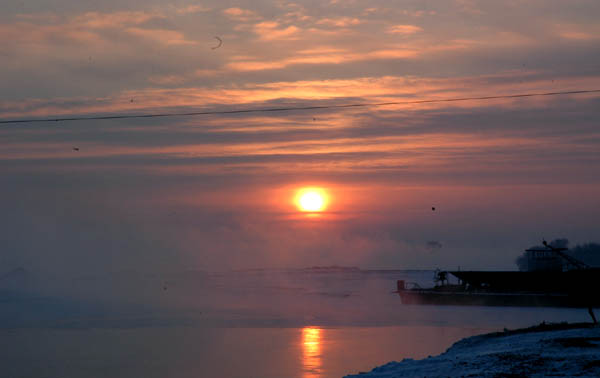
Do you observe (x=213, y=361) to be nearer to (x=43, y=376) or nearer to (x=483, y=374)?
(x=43, y=376)

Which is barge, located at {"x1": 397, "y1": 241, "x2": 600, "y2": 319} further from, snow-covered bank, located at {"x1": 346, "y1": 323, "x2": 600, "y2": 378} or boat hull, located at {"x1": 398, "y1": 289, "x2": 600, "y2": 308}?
snow-covered bank, located at {"x1": 346, "y1": 323, "x2": 600, "y2": 378}

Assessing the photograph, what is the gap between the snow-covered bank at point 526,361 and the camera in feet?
73.5

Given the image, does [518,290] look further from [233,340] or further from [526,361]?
[526,361]

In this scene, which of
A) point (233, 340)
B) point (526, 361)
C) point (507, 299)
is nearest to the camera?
point (526, 361)

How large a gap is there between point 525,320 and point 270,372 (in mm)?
45466

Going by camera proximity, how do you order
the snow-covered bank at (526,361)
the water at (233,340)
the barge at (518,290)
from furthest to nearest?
1. the barge at (518,290)
2. the water at (233,340)
3. the snow-covered bank at (526,361)

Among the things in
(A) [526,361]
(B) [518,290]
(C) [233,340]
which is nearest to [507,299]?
(B) [518,290]

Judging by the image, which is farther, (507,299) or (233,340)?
(507,299)

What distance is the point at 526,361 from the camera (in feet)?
79.7

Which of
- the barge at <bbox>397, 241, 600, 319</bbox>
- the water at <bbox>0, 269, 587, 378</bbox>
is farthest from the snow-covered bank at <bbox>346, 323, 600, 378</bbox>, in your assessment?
the barge at <bbox>397, 241, 600, 319</bbox>

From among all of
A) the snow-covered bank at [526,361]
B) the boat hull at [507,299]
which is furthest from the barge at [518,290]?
the snow-covered bank at [526,361]

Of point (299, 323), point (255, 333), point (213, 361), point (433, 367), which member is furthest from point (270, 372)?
point (299, 323)

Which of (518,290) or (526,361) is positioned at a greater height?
(518,290)

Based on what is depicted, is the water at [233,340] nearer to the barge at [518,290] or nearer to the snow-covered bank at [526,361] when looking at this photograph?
the barge at [518,290]
